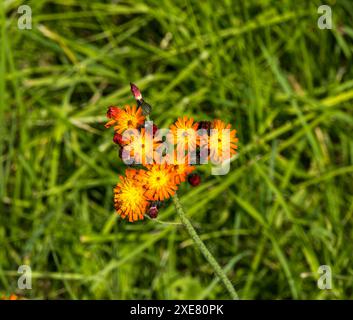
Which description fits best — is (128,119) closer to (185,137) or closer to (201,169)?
(185,137)

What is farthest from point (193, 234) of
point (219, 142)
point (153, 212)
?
point (219, 142)

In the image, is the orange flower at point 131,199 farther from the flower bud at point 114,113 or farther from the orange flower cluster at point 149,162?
the flower bud at point 114,113

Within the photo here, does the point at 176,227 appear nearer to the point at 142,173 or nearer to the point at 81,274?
the point at 81,274

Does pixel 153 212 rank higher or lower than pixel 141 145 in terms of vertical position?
lower

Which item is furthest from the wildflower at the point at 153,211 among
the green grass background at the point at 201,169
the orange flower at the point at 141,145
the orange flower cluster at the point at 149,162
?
the green grass background at the point at 201,169

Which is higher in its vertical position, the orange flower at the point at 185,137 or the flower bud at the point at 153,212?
the orange flower at the point at 185,137

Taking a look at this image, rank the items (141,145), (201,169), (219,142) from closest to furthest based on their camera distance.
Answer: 1. (141,145)
2. (219,142)
3. (201,169)
